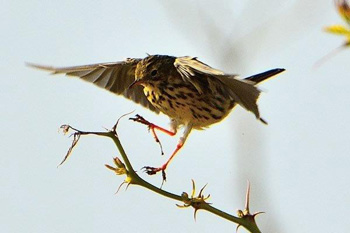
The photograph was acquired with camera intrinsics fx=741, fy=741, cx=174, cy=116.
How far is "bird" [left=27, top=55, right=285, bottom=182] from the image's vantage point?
7211mm

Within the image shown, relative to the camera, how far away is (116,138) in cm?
388

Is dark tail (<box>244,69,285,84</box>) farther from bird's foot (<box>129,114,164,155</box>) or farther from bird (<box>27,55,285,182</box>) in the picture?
bird's foot (<box>129,114,164,155</box>)

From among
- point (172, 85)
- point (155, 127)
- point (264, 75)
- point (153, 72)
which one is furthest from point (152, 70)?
point (155, 127)

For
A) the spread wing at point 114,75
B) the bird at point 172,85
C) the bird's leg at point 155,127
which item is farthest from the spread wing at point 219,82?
the spread wing at point 114,75

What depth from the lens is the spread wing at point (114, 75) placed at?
7375 millimetres

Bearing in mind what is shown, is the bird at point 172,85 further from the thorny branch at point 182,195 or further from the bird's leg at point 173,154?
the thorny branch at point 182,195

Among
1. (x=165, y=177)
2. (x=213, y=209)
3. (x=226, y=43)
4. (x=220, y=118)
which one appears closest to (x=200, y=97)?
(x=220, y=118)

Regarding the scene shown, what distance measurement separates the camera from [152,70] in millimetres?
7637

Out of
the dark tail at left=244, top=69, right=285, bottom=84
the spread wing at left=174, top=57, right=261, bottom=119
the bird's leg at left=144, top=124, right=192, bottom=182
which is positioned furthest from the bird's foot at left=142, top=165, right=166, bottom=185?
the dark tail at left=244, top=69, right=285, bottom=84

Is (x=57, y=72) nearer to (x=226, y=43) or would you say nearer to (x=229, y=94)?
(x=229, y=94)

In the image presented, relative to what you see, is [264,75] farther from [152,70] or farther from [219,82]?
[152,70]

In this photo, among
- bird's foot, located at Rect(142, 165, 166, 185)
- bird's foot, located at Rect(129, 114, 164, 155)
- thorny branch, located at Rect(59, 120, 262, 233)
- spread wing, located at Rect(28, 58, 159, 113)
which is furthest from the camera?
spread wing, located at Rect(28, 58, 159, 113)

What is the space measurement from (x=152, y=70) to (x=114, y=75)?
40 centimetres

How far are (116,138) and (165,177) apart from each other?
1884 millimetres
